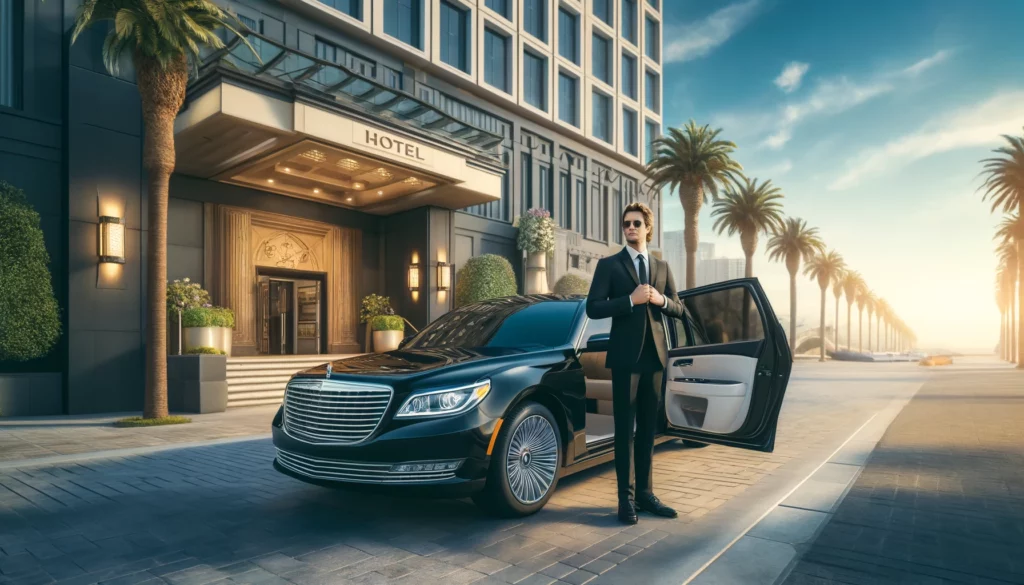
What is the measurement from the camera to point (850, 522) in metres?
4.05

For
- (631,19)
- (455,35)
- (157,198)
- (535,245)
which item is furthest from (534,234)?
(631,19)

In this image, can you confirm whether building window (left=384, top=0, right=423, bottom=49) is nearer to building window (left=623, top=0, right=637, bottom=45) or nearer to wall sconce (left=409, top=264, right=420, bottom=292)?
wall sconce (left=409, top=264, right=420, bottom=292)

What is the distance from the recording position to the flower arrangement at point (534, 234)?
2389 centimetres

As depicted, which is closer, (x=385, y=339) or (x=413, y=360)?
(x=413, y=360)

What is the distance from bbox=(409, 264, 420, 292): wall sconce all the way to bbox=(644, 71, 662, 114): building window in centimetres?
2408

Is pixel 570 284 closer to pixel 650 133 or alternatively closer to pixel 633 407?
pixel 650 133

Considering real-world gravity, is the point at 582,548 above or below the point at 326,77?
below

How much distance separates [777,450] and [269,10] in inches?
674

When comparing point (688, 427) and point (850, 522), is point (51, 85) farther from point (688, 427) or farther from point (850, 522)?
point (850, 522)

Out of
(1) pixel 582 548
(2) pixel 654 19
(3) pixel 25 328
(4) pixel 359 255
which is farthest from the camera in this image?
(2) pixel 654 19

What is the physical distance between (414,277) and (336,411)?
15.3 m

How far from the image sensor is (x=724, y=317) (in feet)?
17.6

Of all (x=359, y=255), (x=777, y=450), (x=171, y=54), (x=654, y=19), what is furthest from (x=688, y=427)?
(x=654, y=19)

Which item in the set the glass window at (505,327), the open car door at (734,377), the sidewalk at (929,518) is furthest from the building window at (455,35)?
the open car door at (734,377)
